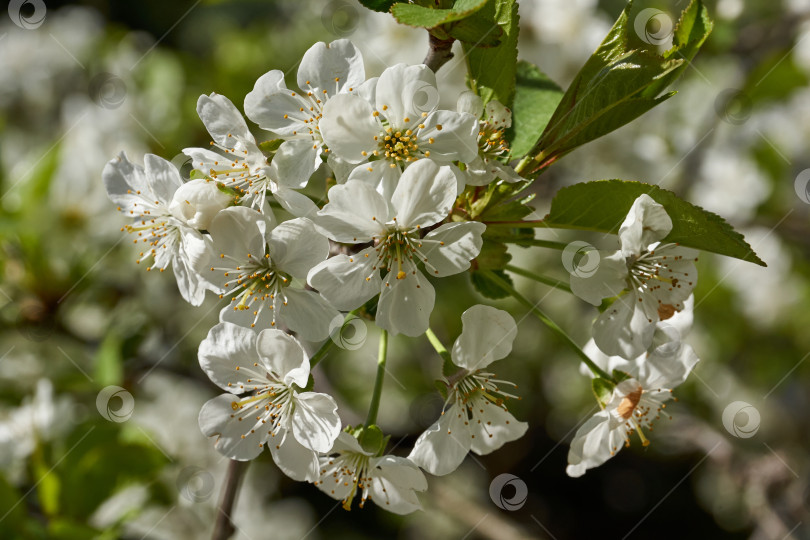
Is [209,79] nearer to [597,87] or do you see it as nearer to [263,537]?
[263,537]

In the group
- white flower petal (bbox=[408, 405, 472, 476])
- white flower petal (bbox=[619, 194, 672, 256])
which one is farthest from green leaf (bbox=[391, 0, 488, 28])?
white flower petal (bbox=[408, 405, 472, 476])

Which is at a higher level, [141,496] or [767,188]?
[767,188]

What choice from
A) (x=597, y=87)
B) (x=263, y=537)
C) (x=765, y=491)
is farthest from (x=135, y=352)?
(x=765, y=491)

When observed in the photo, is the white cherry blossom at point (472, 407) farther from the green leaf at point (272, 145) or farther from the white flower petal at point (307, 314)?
the green leaf at point (272, 145)

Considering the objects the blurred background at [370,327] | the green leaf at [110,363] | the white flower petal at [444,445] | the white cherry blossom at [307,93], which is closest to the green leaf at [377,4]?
the white cherry blossom at [307,93]

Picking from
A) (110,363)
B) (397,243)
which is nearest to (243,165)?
(397,243)

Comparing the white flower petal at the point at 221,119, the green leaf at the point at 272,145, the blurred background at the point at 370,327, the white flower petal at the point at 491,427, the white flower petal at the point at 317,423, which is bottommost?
the blurred background at the point at 370,327

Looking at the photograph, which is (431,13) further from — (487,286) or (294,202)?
(487,286)
